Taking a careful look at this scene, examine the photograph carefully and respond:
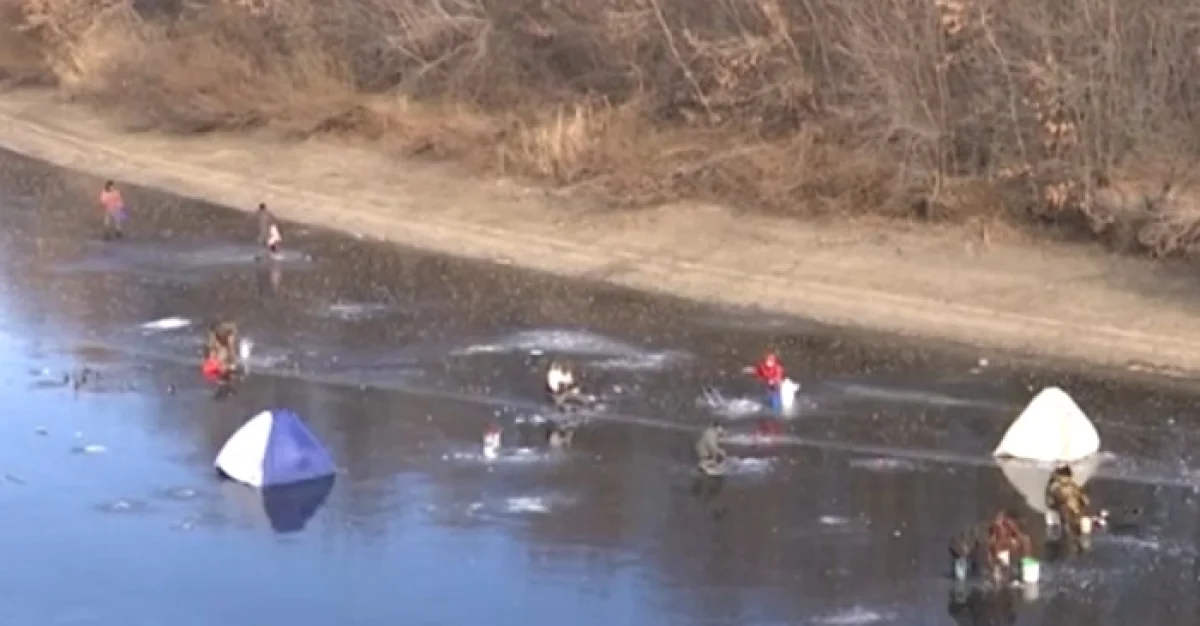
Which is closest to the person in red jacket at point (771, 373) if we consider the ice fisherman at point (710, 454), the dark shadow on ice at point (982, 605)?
the ice fisherman at point (710, 454)

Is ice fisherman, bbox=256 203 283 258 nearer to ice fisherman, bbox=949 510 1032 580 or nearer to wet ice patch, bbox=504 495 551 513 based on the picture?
wet ice patch, bbox=504 495 551 513

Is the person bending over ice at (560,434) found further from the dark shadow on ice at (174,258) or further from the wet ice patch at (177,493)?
the dark shadow on ice at (174,258)

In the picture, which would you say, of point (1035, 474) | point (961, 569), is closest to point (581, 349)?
point (1035, 474)

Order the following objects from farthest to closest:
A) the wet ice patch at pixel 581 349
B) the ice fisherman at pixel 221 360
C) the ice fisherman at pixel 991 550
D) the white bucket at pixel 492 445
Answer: the wet ice patch at pixel 581 349 → the ice fisherman at pixel 221 360 → the white bucket at pixel 492 445 → the ice fisherman at pixel 991 550

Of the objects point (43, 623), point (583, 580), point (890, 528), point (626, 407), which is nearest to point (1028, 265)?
point (626, 407)

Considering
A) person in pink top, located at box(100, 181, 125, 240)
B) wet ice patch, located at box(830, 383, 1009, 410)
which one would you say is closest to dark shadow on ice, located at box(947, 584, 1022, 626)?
wet ice patch, located at box(830, 383, 1009, 410)

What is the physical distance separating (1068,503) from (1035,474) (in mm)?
2194

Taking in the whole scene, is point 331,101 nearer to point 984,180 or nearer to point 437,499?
point 984,180

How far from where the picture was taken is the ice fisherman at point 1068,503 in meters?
25.8

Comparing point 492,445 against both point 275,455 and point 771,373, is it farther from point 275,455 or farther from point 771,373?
point 771,373

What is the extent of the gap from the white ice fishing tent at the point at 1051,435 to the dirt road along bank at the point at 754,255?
15.5 feet

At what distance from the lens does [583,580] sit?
24.8 m

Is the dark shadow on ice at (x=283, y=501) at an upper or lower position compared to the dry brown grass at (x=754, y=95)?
lower

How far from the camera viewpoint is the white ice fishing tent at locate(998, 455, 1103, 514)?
89.6 feet
